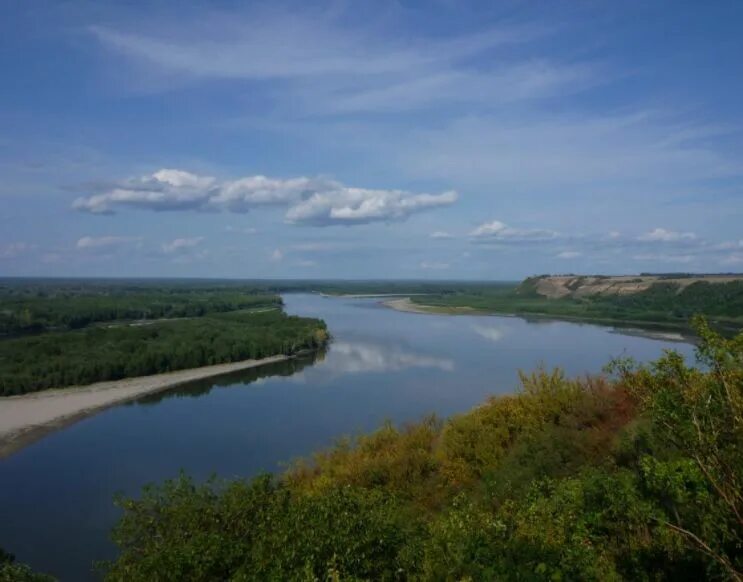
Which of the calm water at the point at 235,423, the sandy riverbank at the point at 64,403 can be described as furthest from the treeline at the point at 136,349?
the calm water at the point at 235,423

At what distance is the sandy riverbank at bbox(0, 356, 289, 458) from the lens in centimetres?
2397

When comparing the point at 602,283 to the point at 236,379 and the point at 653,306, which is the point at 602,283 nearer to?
the point at 653,306

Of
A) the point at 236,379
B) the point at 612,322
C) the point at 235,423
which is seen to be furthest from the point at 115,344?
the point at 612,322

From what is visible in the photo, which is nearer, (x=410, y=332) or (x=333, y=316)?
(x=410, y=332)

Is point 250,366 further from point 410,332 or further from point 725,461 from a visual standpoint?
point 725,461

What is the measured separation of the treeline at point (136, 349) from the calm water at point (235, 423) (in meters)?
3.74

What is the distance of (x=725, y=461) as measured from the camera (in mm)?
3322

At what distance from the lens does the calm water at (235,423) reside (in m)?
15.6

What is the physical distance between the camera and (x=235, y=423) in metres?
24.7

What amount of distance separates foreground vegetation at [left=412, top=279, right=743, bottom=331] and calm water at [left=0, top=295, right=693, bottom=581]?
2098 centimetres

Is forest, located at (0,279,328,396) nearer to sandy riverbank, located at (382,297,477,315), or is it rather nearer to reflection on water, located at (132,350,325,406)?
reflection on water, located at (132,350,325,406)

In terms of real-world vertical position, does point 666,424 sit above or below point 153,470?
above

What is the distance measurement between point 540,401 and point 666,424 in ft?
37.6

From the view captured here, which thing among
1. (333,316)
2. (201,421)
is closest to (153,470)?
(201,421)
